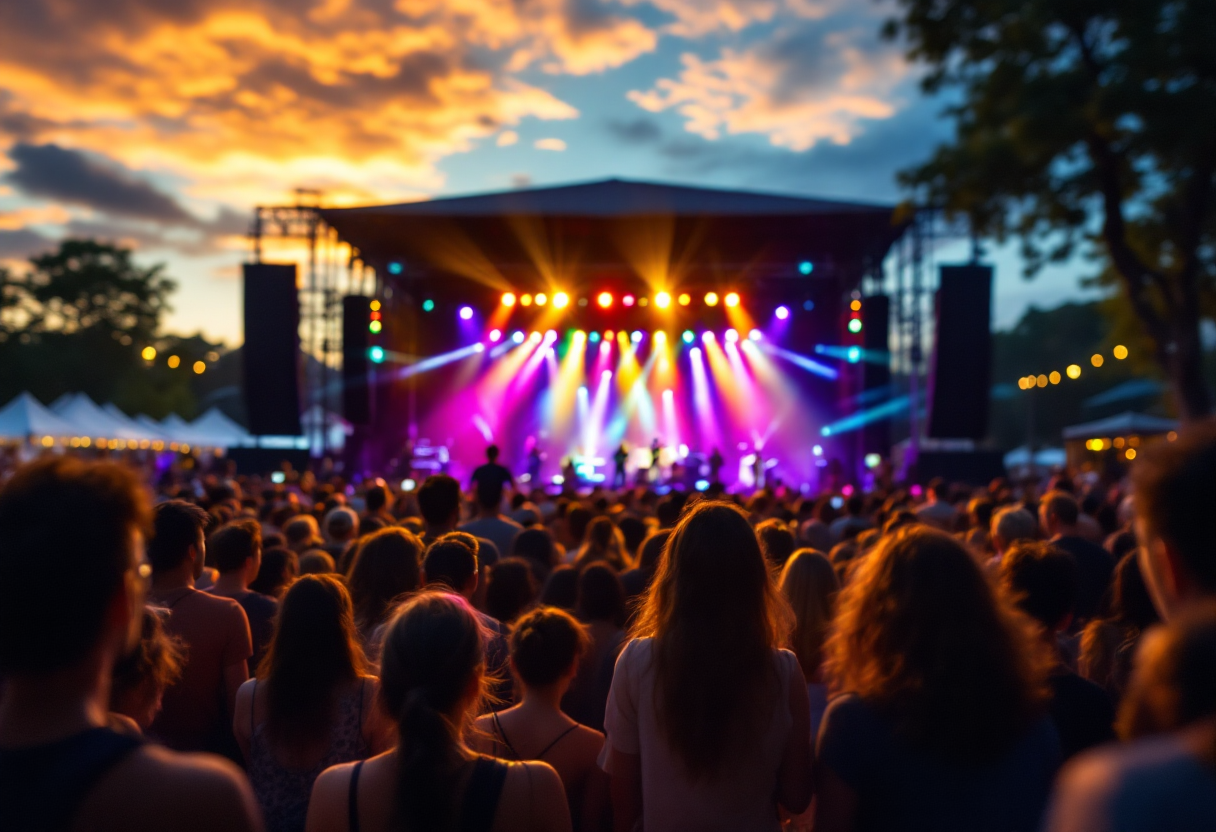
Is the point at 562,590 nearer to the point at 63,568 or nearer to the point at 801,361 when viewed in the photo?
the point at 63,568

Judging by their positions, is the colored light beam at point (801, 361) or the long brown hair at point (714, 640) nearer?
the long brown hair at point (714, 640)

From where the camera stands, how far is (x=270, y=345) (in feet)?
52.9

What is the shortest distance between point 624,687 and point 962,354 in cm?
1418

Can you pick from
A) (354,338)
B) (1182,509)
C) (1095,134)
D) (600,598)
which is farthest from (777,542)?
(354,338)

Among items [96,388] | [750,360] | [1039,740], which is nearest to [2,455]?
[750,360]

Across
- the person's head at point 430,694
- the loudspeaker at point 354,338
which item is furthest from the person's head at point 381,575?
the loudspeaker at point 354,338

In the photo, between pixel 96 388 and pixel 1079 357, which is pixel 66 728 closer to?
pixel 96 388

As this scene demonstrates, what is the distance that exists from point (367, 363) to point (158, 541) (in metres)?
15.0

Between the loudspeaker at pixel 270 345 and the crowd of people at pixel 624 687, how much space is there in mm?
13767

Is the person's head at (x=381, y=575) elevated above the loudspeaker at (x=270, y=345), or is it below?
below

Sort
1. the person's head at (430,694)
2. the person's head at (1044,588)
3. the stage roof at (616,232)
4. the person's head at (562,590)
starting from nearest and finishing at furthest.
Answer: the person's head at (430,694) → the person's head at (1044,588) → the person's head at (562,590) → the stage roof at (616,232)

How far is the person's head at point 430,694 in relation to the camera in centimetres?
154

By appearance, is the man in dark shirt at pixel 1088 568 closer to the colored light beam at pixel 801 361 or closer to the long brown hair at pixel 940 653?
the long brown hair at pixel 940 653

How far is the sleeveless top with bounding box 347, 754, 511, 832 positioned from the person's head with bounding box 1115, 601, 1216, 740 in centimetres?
107
